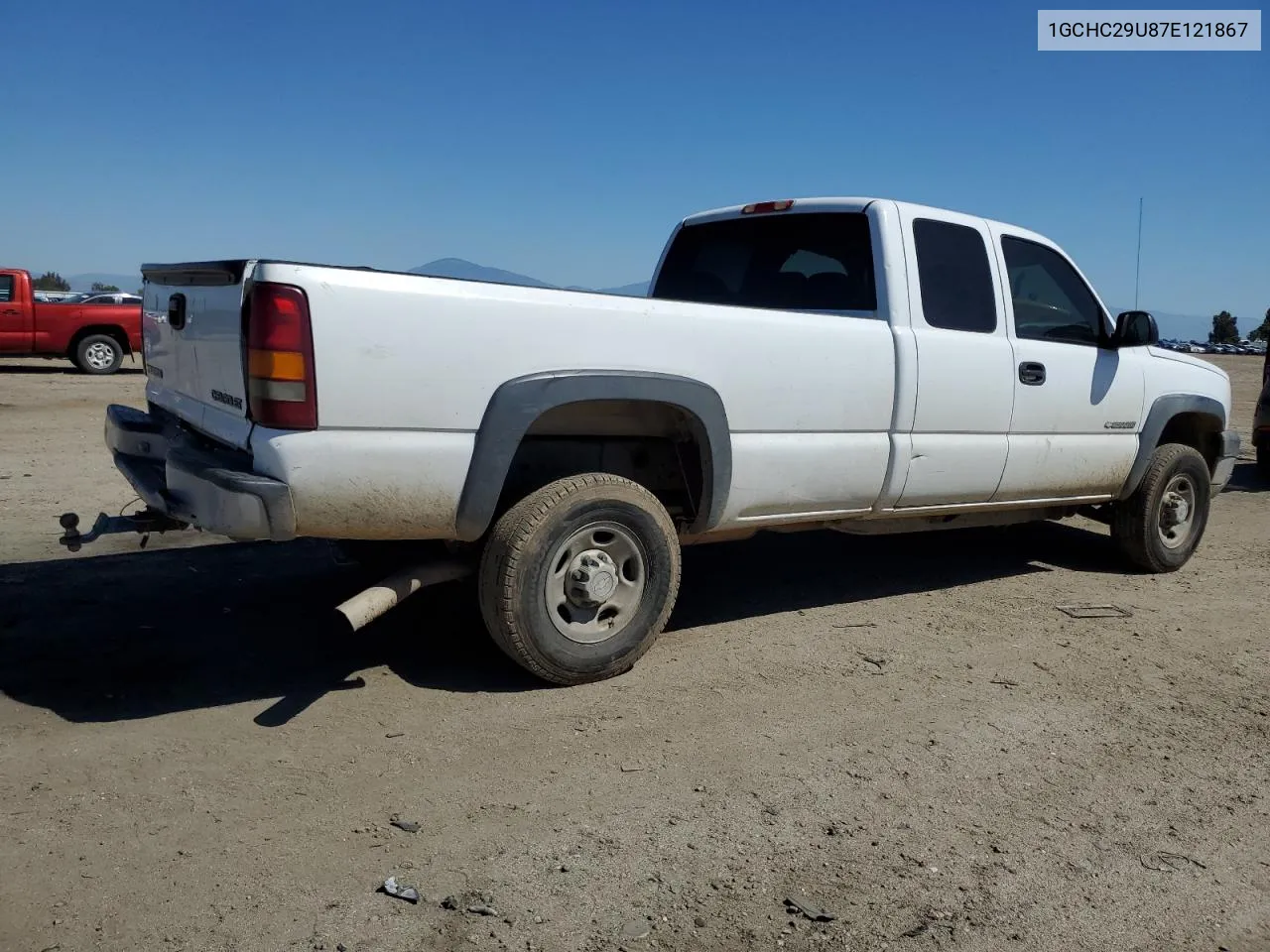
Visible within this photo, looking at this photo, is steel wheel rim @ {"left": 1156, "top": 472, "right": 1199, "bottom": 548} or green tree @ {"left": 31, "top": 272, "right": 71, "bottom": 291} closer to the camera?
steel wheel rim @ {"left": 1156, "top": 472, "right": 1199, "bottom": 548}

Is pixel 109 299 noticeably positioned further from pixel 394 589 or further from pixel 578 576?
pixel 578 576

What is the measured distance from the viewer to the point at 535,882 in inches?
117

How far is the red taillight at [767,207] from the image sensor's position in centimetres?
573

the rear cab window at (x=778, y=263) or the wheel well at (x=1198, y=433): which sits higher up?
the rear cab window at (x=778, y=263)

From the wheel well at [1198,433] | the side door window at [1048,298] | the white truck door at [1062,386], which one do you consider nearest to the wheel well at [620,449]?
the white truck door at [1062,386]

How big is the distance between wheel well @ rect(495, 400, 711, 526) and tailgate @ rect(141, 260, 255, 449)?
112 cm

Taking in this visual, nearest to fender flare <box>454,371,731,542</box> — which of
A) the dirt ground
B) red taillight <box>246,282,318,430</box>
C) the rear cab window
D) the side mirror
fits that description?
red taillight <box>246,282,318,430</box>

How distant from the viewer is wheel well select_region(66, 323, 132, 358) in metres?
18.2

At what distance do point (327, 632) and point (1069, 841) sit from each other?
324 centimetres

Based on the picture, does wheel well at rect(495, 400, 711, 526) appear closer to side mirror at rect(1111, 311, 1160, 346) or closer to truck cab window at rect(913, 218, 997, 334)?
truck cab window at rect(913, 218, 997, 334)

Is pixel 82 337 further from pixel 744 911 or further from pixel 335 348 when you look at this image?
pixel 744 911

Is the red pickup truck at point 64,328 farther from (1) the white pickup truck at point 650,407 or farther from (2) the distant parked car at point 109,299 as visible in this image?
(1) the white pickup truck at point 650,407

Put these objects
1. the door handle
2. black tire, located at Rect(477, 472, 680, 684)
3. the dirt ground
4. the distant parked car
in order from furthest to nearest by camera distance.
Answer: the distant parked car, the door handle, black tire, located at Rect(477, 472, 680, 684), the dirt ground

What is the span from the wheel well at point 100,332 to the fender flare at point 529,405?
54.7 feet
